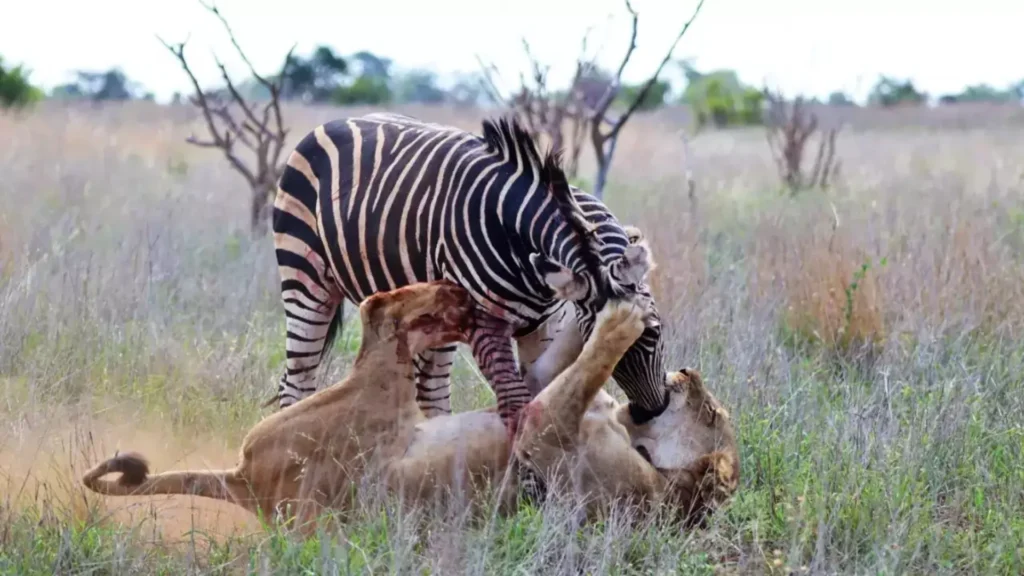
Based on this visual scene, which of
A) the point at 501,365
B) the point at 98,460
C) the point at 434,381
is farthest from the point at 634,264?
the point at 98,460

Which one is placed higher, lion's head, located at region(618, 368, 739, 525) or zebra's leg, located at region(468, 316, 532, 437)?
zebra's leg, located at region(468, 316, 532, 437)

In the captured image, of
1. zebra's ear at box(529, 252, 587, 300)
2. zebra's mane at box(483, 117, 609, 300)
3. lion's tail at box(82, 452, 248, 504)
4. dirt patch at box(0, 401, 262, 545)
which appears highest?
zebra's mane at box(483, 117, 609, 300)

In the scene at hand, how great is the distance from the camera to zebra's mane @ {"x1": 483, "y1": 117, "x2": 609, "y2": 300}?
3254 millimetres

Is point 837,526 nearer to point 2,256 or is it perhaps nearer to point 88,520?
point 88,520

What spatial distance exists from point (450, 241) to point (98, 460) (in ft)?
4.74

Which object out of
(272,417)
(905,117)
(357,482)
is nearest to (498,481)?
(357,482)

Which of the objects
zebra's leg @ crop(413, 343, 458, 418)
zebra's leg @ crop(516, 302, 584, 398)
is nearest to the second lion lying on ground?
zebra's leg @ crop(516, 302, 584, 398)

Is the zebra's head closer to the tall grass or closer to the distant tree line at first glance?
the tall grass

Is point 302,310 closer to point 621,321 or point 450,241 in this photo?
point 450,241

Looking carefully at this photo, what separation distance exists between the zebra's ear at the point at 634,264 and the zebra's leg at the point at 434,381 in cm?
129

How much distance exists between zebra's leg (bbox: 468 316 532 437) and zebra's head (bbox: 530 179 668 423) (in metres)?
0.25

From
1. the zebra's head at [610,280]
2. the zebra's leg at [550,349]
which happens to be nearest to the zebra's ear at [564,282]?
the zebra's head at [610,280]

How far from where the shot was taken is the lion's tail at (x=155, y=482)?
10.5 feet

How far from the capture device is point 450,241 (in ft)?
12.0
